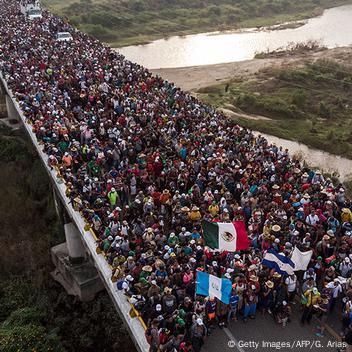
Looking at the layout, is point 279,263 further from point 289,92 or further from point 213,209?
point 289,92

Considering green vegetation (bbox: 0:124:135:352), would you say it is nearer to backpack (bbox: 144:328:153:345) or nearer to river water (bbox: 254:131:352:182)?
backpack (bbox: 144:328:153:345)

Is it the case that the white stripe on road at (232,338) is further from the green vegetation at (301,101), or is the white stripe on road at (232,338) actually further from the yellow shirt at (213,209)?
the green vegetation at (301,101)

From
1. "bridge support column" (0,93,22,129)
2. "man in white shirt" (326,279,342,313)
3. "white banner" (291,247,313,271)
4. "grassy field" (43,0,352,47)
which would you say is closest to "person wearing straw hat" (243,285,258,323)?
"white banner" (291,247,313,271)

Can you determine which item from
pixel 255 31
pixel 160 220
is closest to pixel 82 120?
pixel 160 220

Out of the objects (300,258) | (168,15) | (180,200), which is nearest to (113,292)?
(180,200)

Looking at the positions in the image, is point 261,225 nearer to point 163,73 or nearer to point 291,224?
point 291,224

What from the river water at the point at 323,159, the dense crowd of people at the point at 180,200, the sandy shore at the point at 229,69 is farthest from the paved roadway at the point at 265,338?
the sandy shore at the point at 229,69
